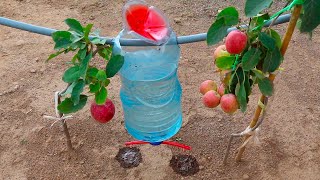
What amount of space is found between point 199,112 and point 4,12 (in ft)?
6.29

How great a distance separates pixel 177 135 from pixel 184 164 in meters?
0.21

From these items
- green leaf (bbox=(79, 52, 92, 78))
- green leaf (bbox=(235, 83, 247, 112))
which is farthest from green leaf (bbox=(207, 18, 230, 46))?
green leaf (bbox=(79, 52, 92, 78))

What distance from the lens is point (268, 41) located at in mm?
1513

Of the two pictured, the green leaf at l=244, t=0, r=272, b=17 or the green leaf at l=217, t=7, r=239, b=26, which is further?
the green leaf at l=217, t=7, r=239, b=26

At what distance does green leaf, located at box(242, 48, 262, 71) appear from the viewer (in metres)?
1.57

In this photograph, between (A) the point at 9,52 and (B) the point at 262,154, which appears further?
(A) the point at 9,52

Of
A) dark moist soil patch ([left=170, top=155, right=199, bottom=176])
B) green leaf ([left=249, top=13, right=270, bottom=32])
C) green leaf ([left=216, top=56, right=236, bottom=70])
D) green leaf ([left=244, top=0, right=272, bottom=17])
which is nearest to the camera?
green leaf ([left=244, top=0, right=272, bottom=17])

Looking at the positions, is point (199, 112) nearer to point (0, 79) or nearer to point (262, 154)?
point (262, 154)

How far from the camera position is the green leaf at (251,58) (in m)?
1.57

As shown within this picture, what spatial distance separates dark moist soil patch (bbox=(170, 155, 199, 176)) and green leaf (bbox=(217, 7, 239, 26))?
1.01 metres

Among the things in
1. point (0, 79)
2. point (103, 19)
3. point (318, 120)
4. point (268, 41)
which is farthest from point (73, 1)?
point (268, 41)

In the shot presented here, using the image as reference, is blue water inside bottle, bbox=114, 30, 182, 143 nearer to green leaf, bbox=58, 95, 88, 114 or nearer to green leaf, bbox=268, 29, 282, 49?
green leaf, bbox=58, 95, 88, 114

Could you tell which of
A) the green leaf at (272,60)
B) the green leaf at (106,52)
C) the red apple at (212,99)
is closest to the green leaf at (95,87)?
the green leaf at (106,52)

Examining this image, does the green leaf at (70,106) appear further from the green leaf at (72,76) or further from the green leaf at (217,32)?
the green leaf at (217,32)
